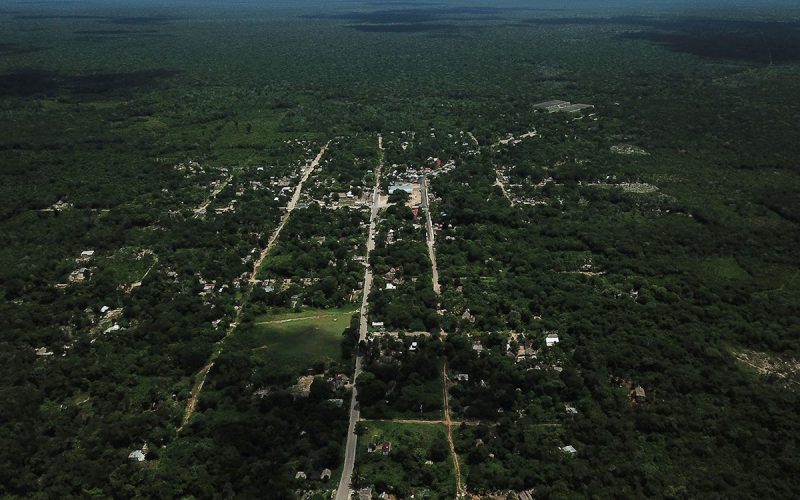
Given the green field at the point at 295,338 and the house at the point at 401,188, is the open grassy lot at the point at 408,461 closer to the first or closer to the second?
the green field at the point at 295,338

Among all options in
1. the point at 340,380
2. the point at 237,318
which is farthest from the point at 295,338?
the point at 340,380

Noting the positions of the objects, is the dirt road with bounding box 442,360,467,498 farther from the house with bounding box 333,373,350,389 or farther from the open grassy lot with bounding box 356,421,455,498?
the house with bounding box 333,373,350,389

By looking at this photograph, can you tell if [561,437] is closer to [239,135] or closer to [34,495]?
[34,495]

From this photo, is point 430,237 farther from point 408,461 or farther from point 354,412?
point 408,461

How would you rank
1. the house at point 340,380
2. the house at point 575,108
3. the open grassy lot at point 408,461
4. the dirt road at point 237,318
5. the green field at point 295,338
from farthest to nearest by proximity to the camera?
the house at point 575,108 < the green field at point 295,338 < the house at point 340,380 < the dirt road at point 237,318 < the open grassy lot at point 408,461

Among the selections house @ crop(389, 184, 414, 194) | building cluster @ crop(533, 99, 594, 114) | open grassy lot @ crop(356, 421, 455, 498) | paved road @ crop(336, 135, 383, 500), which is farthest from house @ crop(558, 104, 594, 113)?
open grassy lot @ crop(356, 421, 455, 498)

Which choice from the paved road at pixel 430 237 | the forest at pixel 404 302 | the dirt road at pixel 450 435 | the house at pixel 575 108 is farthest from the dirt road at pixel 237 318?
the house at pixel 575 108

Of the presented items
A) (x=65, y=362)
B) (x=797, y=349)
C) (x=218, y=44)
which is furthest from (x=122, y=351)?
(x=218, y=44)
